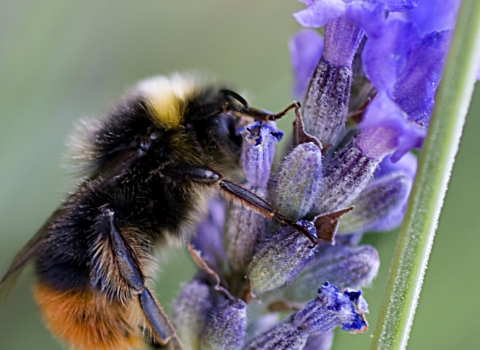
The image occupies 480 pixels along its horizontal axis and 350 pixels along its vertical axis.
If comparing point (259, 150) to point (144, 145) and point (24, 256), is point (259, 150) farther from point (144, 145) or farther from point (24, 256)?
point (24, 256)

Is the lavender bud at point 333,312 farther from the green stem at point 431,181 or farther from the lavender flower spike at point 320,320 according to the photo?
the green stem at point 431,181

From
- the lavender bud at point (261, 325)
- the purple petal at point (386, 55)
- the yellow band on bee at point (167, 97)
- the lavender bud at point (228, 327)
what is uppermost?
the yellow band on bee at point (167, 97)

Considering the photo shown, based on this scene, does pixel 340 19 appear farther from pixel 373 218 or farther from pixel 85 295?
pixel 85 295

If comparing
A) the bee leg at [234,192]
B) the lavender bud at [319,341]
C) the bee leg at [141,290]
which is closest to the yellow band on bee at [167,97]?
the bee leg at [234,192]

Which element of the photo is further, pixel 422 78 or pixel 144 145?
pixel 144 145

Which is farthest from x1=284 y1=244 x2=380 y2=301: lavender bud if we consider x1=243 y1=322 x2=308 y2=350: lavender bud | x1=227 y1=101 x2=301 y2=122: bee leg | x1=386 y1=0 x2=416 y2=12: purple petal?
x1=386 y1=0 x2=416 y2=12: purple petal

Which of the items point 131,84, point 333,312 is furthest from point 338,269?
point 131,84

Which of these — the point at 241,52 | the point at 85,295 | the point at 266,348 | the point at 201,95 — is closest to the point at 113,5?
the point at 241,52
